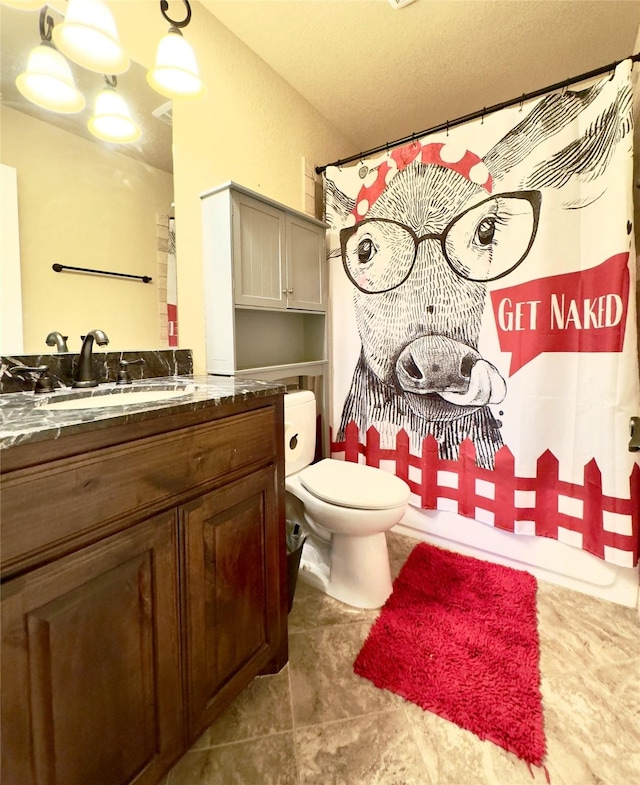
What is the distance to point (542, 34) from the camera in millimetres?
1604

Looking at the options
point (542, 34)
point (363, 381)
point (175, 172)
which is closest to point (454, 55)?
point (542, 34)

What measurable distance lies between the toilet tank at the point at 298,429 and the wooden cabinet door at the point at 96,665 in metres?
0.88

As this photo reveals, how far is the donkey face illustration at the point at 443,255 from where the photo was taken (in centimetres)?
145

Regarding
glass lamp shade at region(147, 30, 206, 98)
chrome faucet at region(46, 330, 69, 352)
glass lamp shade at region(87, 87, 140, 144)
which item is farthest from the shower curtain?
chrome faucet at region(46, 330, 69, 352)

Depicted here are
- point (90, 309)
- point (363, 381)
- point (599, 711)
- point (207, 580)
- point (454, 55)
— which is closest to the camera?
point (207, 580)

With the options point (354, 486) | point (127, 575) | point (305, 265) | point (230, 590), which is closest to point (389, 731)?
point (230, 590)

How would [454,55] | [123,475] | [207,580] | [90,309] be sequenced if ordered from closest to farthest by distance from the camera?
[123,475] → [207,580] → [90,309] → [454,55]

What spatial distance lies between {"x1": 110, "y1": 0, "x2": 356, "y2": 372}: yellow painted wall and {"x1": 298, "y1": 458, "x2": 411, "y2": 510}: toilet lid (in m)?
0.70

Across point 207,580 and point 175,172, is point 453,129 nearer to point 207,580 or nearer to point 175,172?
point 175,172

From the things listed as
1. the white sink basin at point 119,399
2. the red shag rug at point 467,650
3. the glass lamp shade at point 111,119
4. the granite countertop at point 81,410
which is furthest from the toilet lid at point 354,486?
the glass lamp shade at point 111,119

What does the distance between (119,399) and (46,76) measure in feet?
3.09

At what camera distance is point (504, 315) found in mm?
1568

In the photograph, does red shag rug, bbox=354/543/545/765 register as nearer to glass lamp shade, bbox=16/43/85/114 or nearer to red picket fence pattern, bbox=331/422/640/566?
Answer: red picket fence pattern, bbox=331/422/640/566

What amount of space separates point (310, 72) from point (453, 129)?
79 centimetres
